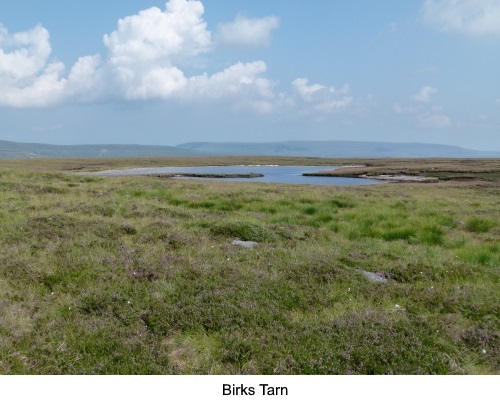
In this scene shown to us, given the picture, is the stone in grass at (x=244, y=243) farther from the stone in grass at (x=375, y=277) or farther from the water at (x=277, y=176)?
the water at (x=277, y=176)

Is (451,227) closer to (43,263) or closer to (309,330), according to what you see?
(309,330)

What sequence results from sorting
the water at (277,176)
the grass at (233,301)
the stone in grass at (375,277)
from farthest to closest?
the water at (277,176)
the stone in grass at (375,277)
the grass at (233,301)

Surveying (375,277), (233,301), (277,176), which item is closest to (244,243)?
(375,277)

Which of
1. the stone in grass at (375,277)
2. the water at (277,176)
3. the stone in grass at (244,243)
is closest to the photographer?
the stone in grass at (375,277)

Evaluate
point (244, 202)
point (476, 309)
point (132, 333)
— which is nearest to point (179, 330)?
point (132, 333)

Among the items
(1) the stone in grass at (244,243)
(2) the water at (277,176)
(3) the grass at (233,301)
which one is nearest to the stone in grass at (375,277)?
(3) the grass at (233,301)

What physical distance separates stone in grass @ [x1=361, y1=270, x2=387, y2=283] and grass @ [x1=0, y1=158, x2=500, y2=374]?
0.23m

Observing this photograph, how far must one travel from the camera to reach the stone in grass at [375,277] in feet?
30.8

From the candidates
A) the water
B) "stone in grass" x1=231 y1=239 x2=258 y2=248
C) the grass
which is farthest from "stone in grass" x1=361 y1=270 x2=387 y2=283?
the water

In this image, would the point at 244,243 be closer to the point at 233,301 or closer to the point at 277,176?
the point at 233,301

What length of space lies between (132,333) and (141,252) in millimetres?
4282

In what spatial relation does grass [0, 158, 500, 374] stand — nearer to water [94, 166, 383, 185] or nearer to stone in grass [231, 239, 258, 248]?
stone in grass [231, 239, 258, 248]

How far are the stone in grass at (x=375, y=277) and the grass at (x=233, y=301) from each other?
23 centimetres

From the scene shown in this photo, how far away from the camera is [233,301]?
7.57 m
